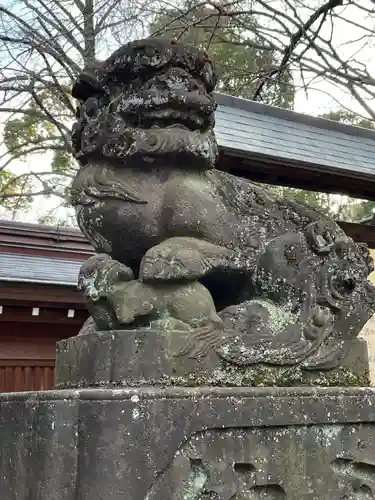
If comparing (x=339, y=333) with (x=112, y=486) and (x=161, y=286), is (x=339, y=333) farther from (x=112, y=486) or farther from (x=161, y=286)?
(x=112, y=486)

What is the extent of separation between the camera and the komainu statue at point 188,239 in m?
1.65

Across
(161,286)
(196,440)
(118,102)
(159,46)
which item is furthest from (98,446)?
(159,46)

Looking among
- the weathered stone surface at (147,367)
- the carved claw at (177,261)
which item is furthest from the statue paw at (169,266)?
the weathered stone surface at (147,367)

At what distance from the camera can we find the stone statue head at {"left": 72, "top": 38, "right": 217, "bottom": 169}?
1750 mm

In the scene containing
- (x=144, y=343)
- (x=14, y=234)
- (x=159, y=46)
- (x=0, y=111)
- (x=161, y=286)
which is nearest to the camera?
(x=144, y=343)

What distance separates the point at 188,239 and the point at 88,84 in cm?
59

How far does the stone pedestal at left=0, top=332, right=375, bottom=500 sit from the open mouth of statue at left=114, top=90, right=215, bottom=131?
25.1 inches

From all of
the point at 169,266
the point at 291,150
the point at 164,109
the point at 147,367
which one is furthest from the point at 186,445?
the point at 291,150

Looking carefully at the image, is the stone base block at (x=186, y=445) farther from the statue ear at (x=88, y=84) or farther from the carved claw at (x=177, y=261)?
the statue ear at (x=88, y=84)

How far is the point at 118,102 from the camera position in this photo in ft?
5.91

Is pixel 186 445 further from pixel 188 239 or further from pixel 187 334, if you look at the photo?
pixel 188 239

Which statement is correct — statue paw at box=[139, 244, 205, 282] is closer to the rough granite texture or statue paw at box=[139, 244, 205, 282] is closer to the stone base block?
the rough granite texture

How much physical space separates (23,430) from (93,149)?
81 cm

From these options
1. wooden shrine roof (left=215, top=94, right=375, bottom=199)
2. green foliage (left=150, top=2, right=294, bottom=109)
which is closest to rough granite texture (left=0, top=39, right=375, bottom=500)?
wooden shrine roof (left=215, top=94, right=375, bottom=199)
